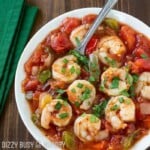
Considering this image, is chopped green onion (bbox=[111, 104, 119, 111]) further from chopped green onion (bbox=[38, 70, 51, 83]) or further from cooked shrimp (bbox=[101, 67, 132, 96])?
chopped green onion (bbox=[38, 70, 51, 83])

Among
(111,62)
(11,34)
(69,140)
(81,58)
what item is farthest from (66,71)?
(11,34)

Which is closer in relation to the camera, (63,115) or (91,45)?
(63,115)

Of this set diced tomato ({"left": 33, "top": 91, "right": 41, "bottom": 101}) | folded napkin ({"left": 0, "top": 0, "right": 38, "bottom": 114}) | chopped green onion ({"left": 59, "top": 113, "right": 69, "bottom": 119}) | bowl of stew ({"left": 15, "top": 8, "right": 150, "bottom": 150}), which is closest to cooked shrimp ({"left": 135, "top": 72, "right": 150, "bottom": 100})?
bowl of stew ({"left": 15, "top": 8, "right": 150, "bottom": 150})

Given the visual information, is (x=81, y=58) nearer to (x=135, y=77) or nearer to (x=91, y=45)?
(x=91, y=45)

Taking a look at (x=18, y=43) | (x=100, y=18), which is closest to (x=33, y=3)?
(x=18, y=43)

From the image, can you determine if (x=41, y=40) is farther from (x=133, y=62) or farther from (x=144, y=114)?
(x=144, y=114)

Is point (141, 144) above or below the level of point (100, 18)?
below
